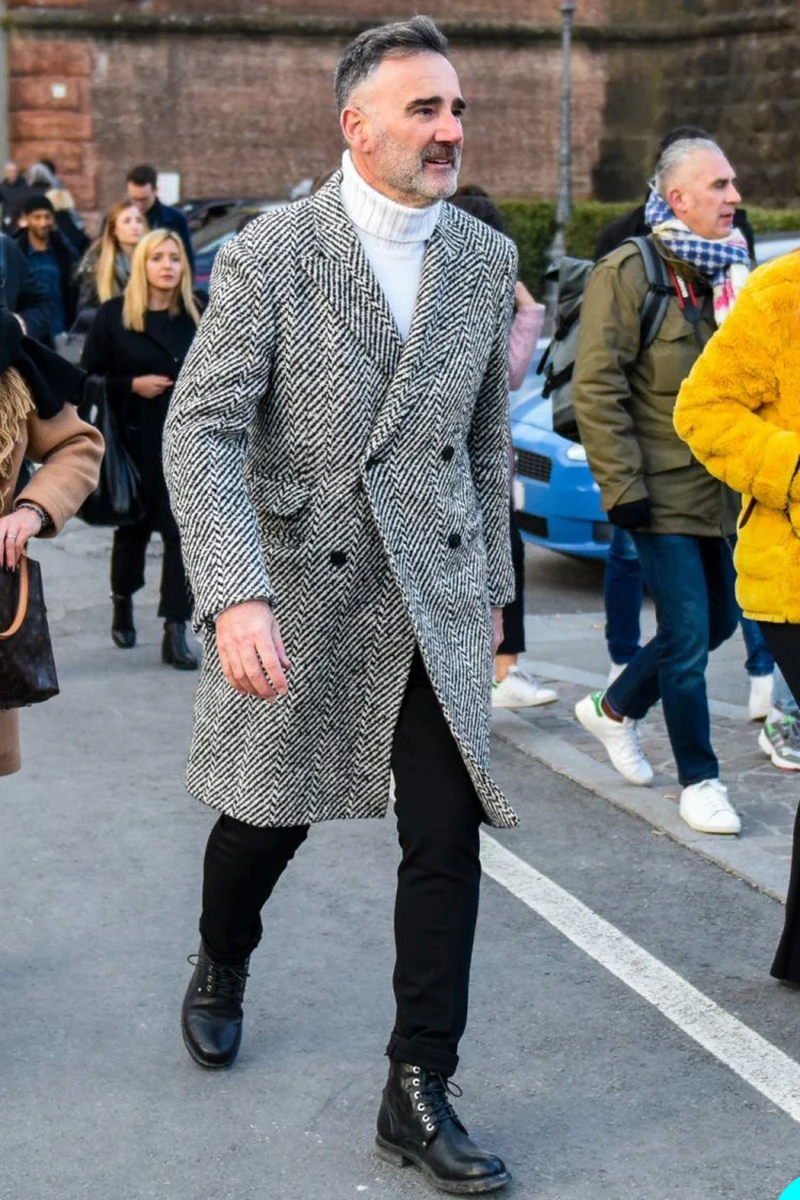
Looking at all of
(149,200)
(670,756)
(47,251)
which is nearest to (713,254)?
(670,756)

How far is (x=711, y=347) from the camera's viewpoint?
188 inches

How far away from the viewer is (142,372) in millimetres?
9078

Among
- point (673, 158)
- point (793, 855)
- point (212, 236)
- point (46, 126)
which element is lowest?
point (212, 236)

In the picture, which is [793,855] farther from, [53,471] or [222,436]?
[53,471]

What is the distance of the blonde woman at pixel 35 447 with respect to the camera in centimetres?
426

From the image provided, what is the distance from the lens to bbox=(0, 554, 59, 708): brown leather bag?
165 inches

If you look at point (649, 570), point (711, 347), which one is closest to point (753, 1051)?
point (711, 347)

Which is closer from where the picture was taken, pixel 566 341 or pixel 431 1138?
pixel 431 1138

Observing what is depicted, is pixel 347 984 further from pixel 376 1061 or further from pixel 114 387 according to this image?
pixel 114 387

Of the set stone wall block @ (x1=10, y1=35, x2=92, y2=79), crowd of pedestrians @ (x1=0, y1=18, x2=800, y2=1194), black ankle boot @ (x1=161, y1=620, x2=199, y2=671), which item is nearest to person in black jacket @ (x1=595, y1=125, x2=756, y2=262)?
crowd of pedestrians @ (x1=0, y1=18, x2=800, y2=1194)

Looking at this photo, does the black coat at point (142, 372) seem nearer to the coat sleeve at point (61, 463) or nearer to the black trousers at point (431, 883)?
the coat sleeve at point (61, 463)

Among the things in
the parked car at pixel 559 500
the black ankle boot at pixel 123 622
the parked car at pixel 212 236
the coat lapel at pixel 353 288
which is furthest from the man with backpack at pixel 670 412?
the parked car at pixel 212 236

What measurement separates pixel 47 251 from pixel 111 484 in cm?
872

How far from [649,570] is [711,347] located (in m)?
1.57
